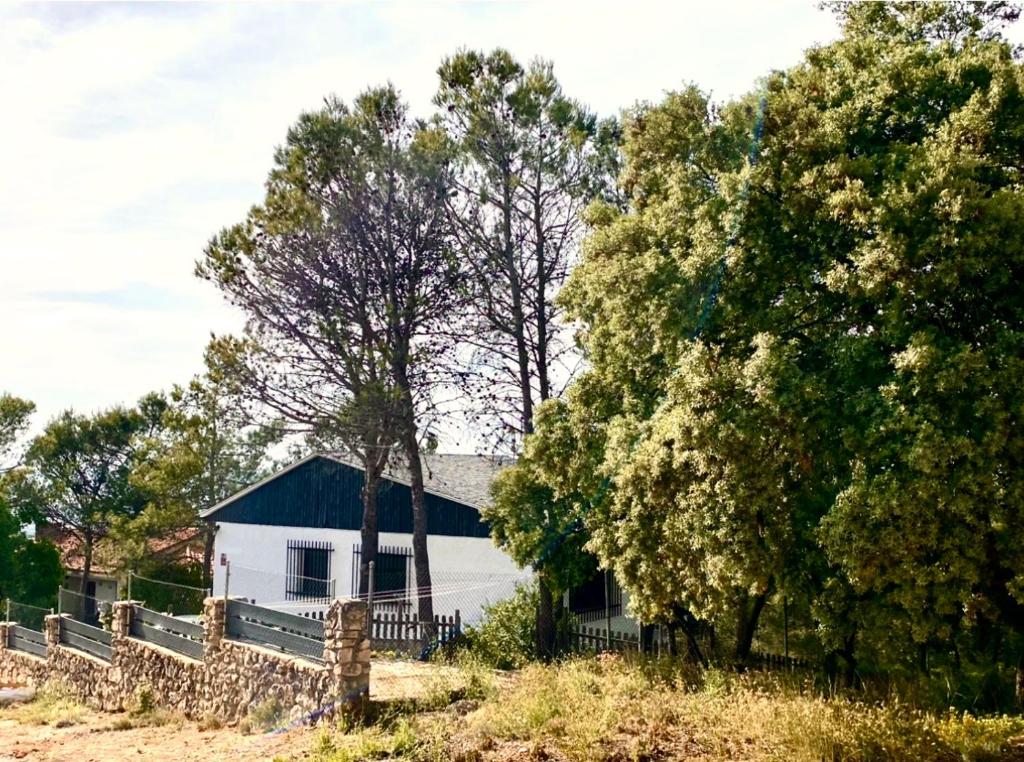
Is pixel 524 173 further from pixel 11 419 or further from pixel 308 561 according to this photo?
pixel 11 419

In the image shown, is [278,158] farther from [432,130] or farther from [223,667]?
[223,667]

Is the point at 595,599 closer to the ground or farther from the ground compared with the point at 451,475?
closer to the ground

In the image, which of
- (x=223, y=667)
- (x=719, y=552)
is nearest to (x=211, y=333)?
(x=223, y=667)

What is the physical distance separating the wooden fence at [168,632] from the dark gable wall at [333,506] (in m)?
8.01

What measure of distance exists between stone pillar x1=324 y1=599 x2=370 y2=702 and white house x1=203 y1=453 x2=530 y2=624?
24.8 ft

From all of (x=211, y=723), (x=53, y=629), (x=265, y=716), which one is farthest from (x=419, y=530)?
(x=53, y=629)

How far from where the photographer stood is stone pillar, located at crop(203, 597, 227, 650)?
55.5 feet

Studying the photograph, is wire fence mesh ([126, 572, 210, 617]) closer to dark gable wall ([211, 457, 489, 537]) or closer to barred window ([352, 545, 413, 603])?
dark gable wall ([211, 457, 489, 537])

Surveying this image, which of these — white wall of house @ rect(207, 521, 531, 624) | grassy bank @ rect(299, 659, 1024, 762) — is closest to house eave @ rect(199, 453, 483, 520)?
white wall of house @ rect(207, 521, 531, 624)

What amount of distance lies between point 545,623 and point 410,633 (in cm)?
410

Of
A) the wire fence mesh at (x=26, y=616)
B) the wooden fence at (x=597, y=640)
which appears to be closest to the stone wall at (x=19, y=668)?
the wire fence mesh at (x=26, y=616)

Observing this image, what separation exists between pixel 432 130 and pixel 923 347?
1437 centimetres

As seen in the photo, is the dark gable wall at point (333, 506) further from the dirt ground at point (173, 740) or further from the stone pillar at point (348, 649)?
the stone pillar at point (348, 649)

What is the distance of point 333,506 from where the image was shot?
28156 millimetres
